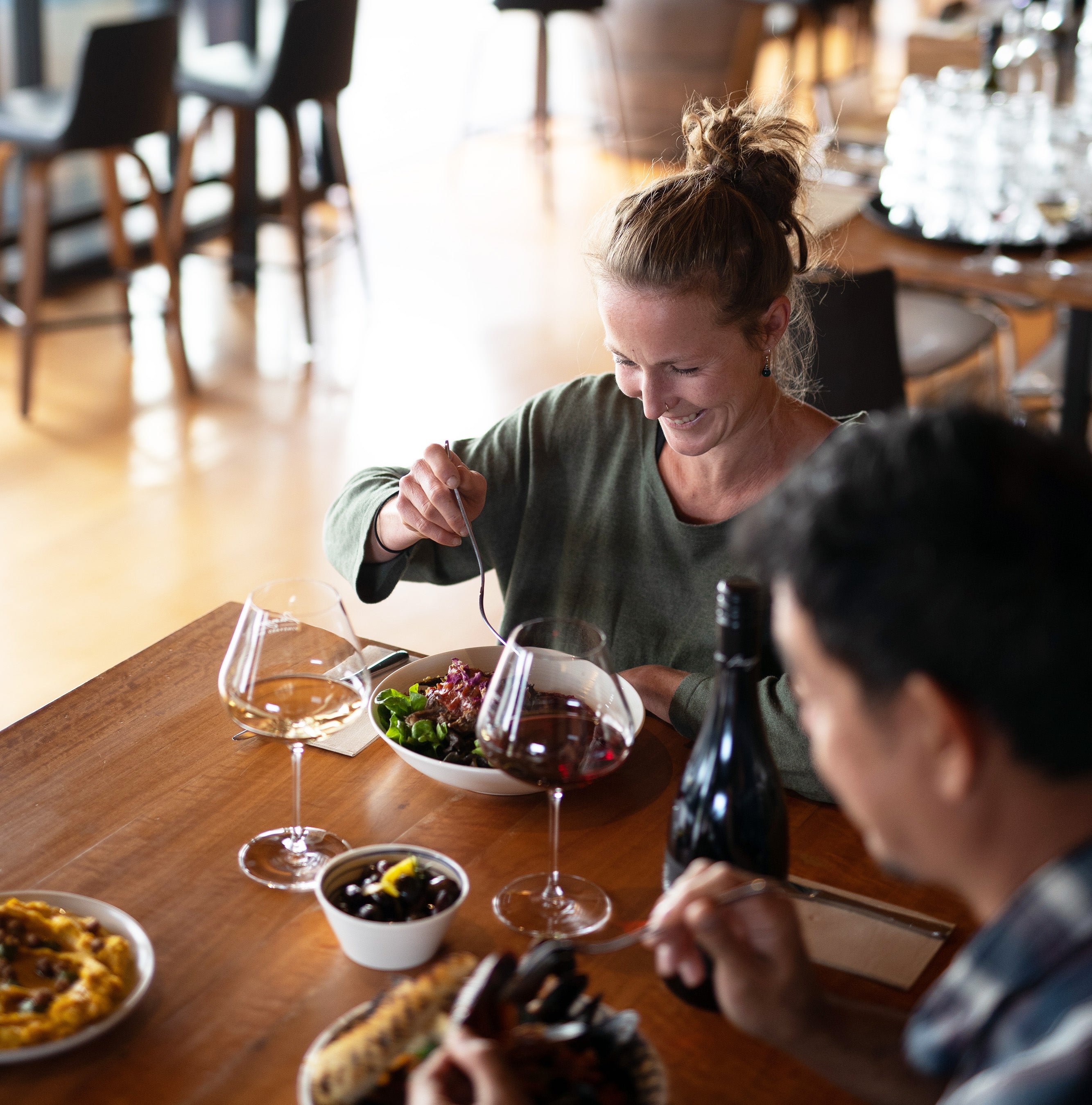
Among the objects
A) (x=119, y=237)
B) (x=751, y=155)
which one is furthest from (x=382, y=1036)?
(x=119, y=237)

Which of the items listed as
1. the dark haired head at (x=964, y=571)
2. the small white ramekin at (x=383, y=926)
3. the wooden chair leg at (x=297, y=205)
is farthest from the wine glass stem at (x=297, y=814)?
the wooden chair leg at (x=297, y=205)

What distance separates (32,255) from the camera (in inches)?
154

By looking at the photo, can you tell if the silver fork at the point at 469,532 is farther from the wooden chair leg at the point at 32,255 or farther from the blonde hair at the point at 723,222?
the wooden chair leg at the point at 32,255

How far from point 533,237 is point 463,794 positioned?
493cm

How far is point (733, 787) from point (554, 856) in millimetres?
163

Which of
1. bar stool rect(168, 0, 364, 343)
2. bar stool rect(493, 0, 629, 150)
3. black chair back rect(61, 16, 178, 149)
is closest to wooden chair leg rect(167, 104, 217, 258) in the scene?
bar stool rect(168, 0, 364, 343)

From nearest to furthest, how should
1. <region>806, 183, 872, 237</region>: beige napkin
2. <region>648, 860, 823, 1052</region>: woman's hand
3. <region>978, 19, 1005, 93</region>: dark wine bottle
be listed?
<region>648, 860, 823, 1052</region>: woman's hand
<region>806, 183, 872, 237</region>: beige napkin
<region>978, 19, 1005, 93</region>: dark wine bottle

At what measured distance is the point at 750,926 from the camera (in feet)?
2.86

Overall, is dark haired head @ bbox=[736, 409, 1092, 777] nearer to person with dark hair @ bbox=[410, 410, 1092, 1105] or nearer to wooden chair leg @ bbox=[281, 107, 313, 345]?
person with dark hair @ bbox=[410, 410, 1092, 1105]

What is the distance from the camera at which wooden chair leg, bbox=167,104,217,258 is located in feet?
14.2

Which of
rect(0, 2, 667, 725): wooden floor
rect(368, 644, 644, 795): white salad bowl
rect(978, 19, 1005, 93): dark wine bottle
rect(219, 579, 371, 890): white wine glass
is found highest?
rect(978, 19, 1005, 93): dark wine bottle

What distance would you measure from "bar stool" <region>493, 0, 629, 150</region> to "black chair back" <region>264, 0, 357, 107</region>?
1574 millimetres

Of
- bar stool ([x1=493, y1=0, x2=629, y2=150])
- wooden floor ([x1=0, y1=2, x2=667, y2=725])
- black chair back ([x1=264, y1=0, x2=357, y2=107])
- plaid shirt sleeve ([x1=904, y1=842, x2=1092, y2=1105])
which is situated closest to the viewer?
plaid shirt sleeve ([x1=904, y1=842, x2=1092, y2=1105])

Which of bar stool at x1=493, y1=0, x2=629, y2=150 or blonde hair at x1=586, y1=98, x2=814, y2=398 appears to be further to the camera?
bar stool at x1=493, y1=0, x2=629, y2=150
